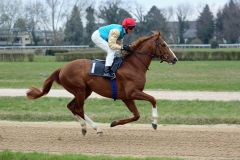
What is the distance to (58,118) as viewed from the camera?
1452 centimetres

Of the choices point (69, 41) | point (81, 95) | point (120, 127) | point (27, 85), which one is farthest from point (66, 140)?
point (69, 41)

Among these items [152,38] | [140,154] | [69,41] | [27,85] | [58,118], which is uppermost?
[152,38]

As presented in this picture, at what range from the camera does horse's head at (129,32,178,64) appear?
10875 millimetres

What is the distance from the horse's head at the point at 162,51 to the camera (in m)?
10.9

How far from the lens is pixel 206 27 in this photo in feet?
315

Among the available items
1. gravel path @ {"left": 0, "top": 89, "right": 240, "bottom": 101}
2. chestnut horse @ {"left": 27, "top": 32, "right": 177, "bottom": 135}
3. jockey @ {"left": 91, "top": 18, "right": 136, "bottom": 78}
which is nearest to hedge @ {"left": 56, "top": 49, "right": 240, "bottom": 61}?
gravel path @ {"left": 0, "top": 89, "right": 240, "bottom": 101}

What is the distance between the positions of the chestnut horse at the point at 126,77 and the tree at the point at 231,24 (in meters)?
85.7

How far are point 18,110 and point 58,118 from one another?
7.57 feet

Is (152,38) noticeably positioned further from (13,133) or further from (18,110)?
(18,110)

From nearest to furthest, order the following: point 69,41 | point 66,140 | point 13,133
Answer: point 66,140, point 13,133, point 69,41

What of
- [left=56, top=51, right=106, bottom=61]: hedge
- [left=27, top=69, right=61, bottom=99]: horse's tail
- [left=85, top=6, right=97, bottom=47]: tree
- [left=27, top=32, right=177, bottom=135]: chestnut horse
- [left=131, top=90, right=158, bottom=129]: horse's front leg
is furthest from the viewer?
[left=85, top=6, right=97, bottom=47]: tree

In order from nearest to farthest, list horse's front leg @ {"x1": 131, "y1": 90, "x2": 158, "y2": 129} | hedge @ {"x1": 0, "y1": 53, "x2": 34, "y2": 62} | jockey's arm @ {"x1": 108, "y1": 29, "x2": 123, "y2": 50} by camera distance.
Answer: horse's front leg @ {"x1": 131, "y1": 90, "x2": 158, "y2": 129} < jockey's arm @ {"x1": 108, "y1": 29, "x2": 123, "y2": 50} < hedge @ {"x1": 0, "y1": 53, "x2": 34, "y2": 62}

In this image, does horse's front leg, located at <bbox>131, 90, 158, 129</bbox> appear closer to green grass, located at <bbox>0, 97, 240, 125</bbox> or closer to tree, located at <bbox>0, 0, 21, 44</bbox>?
green grass, located at <bbox>0, 97, 240, 125</bbox>

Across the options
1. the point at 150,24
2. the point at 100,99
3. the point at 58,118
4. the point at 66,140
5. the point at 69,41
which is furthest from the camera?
the point at 69,41
